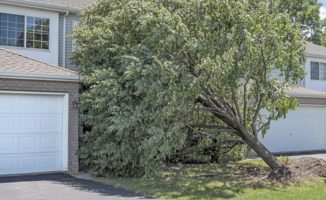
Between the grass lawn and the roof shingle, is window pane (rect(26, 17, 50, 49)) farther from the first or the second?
the grass lawn

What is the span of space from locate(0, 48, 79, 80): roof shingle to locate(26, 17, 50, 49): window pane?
324cm

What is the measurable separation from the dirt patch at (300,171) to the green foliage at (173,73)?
153cm

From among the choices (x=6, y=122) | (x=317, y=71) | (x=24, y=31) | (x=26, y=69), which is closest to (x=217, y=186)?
(x=6, y=122)

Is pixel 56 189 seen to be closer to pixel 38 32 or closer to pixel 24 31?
pixel 24 31

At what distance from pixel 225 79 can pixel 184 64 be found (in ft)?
4.49

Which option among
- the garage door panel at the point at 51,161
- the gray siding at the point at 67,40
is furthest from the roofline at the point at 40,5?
the garage door panel at the point at 51,161

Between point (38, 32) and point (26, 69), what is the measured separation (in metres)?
4.94

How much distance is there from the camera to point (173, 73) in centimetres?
1262

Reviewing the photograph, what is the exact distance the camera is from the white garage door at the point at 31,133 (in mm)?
13914

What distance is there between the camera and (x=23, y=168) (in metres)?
14.3

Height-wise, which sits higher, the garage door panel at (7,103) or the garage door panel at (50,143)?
the garage door panel at (7,103)

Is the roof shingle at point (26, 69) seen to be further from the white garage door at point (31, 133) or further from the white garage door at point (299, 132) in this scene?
the white garage door at point (299, 132)

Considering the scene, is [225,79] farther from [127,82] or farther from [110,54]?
[110,54]

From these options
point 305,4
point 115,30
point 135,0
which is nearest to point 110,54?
point 115,30
